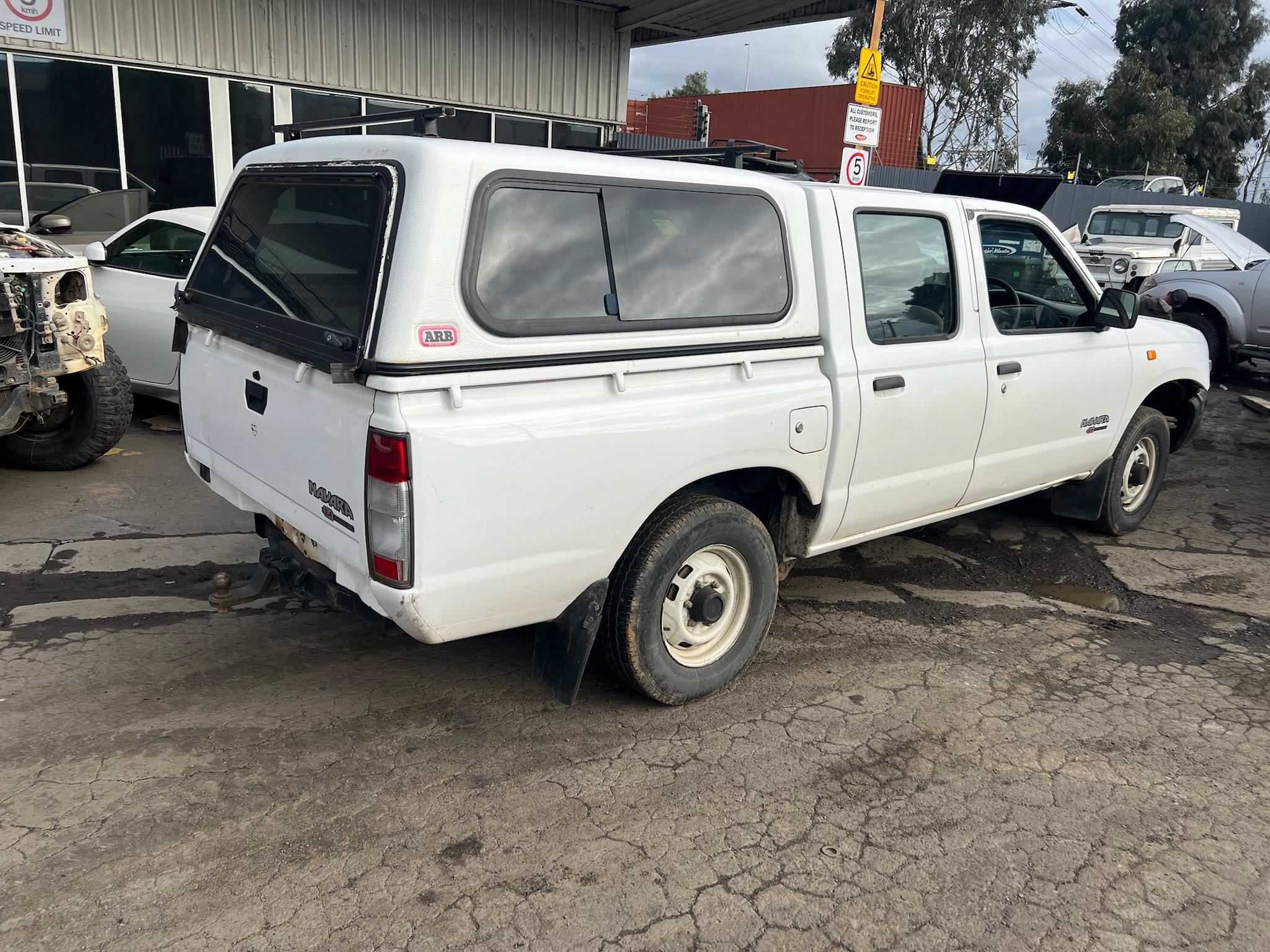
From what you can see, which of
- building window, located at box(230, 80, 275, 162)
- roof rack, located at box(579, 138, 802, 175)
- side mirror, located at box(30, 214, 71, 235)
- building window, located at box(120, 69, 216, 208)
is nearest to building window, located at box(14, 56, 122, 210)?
building window, located at box(120, 69, 216, 208)

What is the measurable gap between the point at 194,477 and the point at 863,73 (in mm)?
8599

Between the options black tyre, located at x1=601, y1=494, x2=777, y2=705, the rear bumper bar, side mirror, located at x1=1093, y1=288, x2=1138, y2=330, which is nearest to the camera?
the rear bumper bar

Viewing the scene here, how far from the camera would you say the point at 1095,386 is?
517 centimetres

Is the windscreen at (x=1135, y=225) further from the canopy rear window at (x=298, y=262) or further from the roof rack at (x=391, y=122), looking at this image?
the canopy rear window at (x=298, y=262)

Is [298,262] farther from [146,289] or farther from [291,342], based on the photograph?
[146,289]

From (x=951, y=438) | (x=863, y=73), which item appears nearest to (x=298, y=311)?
(x=951, y=438)

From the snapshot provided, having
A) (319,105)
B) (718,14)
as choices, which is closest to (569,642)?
(319,105)

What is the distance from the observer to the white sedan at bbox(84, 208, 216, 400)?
7.28m

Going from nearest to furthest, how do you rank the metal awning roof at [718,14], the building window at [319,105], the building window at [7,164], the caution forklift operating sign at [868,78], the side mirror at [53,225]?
the side mirror at [53,225], the building window at [7,164], the caution forklift operating sign at [868,78], the building window at [319,105], the metal awning roof at [718,14]

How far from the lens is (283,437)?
10.8 ft

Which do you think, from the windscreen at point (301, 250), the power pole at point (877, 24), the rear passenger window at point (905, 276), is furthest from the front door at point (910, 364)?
the power pole at point (877, 24)

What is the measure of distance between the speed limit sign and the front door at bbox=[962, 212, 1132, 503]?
629 centimetres

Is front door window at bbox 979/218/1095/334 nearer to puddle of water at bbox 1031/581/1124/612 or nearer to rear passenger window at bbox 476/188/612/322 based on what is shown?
puddle of water at bbox 1031/581/1124/612

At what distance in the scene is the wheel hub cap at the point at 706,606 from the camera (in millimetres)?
3684
